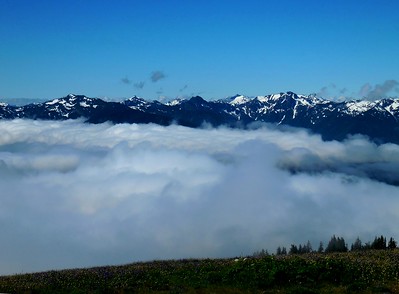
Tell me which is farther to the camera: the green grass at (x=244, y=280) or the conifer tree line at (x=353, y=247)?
the conifer tree line at (x=353, y=247)

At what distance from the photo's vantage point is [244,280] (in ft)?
72.0

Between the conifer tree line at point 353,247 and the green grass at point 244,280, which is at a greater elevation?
the green grass at point 244,280

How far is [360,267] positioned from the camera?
925 inches

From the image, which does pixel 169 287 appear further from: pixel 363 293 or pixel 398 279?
pixel 398 279

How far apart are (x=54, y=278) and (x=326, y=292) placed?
14.1 m

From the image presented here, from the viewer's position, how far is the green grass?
2006 centimetres

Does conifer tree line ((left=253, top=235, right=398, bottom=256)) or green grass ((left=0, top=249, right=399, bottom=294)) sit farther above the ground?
green grass ((left=0, top=249, right=399, bottom=294))

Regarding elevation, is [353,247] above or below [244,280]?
below

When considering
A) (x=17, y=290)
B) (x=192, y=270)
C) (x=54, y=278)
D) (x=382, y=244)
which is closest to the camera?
(x=17, y=290)

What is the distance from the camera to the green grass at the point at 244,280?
2006 centimetres

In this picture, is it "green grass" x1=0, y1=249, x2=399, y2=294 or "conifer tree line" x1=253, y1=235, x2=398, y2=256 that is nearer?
"green grass" x1=0, y1=249, x2=399, y2=294

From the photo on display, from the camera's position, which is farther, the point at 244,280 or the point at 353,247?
the point at 353,247

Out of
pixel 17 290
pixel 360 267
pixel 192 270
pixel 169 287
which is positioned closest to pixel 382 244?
pixel 360 267

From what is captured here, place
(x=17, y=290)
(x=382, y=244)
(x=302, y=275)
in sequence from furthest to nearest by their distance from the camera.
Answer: (x=382, y=244) < (x=302, y=275) < (x=17, y=290)
